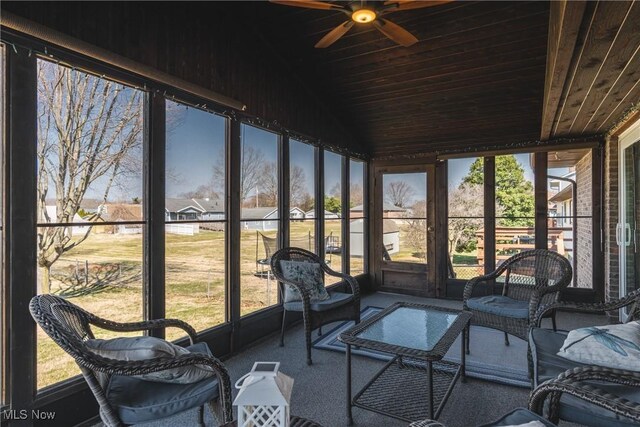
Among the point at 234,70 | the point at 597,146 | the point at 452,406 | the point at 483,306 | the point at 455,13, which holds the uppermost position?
the point at 455,13

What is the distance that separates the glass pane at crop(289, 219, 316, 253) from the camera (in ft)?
14.1

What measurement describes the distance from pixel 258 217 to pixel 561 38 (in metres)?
2.93

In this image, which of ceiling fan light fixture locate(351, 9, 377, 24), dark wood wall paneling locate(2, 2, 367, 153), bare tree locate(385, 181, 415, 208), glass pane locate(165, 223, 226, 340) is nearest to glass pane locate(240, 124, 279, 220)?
dark wood wall paneling locate(2, 2, 367, 153)

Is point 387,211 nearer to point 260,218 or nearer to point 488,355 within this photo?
point 260,218

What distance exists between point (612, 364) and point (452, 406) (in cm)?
104

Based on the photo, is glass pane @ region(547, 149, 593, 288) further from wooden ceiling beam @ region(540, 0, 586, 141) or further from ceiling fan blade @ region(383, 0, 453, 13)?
ceiling fan blade @ region(383, 0, 453, 13)

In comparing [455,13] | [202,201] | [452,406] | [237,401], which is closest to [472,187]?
[455,13]

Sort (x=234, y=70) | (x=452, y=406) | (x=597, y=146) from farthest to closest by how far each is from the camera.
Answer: (x=597, y=146) < (x=234, y=70) < (x=452, y=406)

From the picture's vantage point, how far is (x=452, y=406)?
241 centimetres

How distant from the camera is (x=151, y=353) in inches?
66.0

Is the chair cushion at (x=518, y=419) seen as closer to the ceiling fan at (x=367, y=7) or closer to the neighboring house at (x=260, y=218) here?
the ceiling fan at (x=367, y=7)

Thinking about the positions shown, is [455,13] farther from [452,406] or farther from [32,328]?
[32,328]

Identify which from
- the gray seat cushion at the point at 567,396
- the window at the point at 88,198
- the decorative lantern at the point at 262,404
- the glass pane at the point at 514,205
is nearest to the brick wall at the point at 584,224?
the glass pane at the point at 514,205

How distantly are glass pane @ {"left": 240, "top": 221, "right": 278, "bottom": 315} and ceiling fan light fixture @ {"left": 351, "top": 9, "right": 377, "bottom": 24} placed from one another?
215 cm
